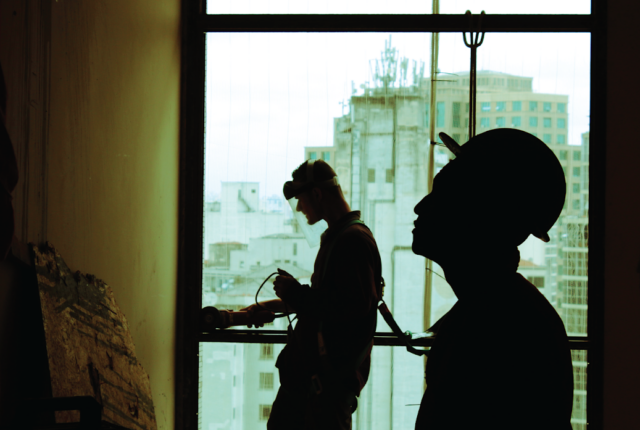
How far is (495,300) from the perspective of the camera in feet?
2.36

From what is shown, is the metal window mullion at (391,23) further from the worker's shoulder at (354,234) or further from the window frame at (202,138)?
the worker's shoulder at (354,234)

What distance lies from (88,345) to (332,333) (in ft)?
2.73

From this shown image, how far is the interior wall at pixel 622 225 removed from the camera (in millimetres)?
2316

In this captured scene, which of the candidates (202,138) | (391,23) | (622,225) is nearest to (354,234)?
(202,138)

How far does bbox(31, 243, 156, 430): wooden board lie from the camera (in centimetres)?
110

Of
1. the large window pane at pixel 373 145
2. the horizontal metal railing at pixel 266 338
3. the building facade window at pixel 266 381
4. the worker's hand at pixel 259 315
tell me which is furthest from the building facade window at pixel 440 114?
the building facade window at pixel 266 381

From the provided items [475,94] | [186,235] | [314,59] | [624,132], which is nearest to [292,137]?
[314,59]

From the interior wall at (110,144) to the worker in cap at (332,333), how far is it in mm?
594

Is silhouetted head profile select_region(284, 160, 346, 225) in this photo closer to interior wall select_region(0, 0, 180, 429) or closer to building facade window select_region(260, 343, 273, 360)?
interior wall select_region(0, 0, 180, 429)

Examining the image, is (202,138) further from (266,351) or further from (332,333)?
(332,333)

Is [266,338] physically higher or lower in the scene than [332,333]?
lower

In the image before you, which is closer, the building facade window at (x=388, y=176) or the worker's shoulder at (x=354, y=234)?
the worker's shoulder at (x=354, y=234)

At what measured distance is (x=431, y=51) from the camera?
2471 millimetres

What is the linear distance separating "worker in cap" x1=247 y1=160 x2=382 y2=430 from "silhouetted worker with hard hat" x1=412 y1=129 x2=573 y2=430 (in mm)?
921
